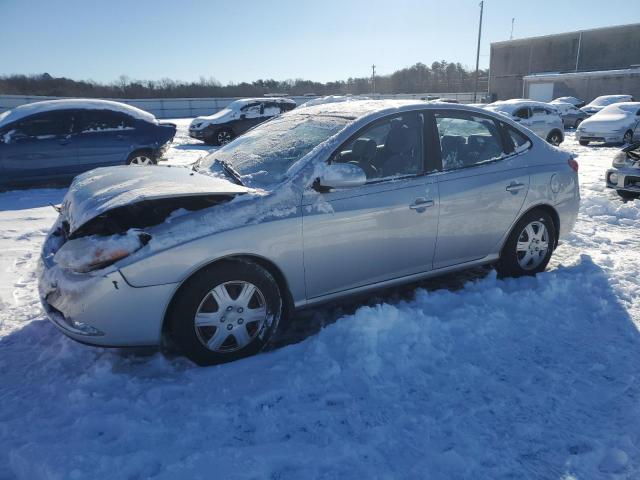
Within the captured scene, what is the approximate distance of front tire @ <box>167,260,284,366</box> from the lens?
288cm

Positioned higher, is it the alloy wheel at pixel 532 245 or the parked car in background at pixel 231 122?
the parked car in background at pixel 231 122

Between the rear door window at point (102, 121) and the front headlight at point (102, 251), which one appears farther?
the rear door window at point (102, 121)

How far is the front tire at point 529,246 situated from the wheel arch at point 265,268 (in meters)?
2.17

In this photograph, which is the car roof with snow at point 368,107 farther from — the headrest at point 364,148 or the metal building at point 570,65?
the metal building at point 570,65

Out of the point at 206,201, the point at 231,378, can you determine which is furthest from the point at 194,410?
the point at 206,201

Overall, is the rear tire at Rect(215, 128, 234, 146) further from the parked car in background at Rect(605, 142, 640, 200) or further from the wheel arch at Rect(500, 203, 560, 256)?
the wheel arch at Rect(500, 203, 560, 256)

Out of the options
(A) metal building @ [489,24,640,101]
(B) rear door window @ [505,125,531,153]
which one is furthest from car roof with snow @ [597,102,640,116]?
(A) metal building @ [489,24,640,101]

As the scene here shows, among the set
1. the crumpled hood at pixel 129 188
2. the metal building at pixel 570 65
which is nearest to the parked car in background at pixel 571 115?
the metal building at pixel 570 65

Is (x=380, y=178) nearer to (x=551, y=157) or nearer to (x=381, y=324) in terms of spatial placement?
(x=381, y=324)

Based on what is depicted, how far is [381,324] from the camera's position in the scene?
3311 mm

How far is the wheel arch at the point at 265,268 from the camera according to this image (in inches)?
113

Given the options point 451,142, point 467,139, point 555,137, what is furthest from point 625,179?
point 555,137

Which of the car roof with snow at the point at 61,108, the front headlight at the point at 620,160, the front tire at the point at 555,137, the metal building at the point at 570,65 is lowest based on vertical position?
the front tire at the point at 555,137

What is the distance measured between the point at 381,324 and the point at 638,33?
159 ft
